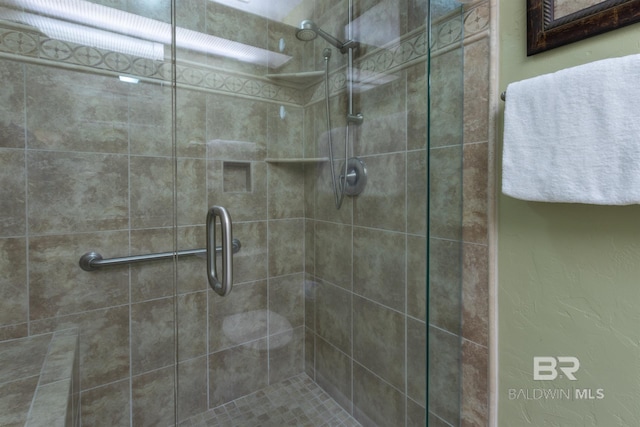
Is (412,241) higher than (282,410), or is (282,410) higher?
(412,241)

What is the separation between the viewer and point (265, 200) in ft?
3.43

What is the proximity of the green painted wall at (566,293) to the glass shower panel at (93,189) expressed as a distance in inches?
53.9

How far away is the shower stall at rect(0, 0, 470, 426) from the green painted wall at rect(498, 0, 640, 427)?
6.0 inches

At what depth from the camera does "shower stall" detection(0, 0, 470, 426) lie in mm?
994

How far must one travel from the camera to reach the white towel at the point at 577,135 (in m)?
0.65

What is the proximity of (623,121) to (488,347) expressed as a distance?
28.2 inches

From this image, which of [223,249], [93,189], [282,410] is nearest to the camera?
[223,249]

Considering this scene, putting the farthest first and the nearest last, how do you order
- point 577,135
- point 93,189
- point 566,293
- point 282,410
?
point 93,189, point 282,410, point 566,293, point 577,135

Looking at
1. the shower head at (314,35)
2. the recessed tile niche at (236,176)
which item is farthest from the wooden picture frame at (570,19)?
the recessed tile niche at (236,176)

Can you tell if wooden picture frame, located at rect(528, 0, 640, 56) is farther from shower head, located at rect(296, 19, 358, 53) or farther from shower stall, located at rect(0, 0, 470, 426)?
shower head, located at rect(296, 19, 358, 53)

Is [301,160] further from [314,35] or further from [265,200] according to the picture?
[314,35]

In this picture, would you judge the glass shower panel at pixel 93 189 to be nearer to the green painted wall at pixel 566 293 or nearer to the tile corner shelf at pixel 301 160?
the tile corner shelf at pixel 301 160

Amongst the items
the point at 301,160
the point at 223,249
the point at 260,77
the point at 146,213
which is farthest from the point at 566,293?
the point at 146,213

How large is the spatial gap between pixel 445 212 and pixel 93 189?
1.41 metres
